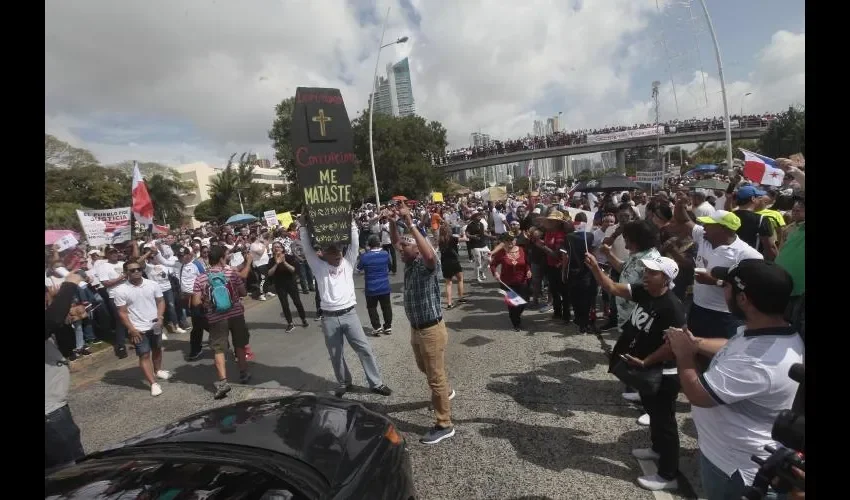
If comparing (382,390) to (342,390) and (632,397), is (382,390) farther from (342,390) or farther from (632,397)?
(632,397)

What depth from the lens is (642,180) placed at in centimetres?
1678

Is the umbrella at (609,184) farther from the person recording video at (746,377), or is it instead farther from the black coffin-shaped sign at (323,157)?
Answer: the person recording video at (746,377)

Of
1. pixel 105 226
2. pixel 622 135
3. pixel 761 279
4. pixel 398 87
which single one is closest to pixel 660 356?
pixel 761 279

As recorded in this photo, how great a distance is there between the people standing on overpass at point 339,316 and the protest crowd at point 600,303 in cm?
2

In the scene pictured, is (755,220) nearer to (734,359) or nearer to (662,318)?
(662,318)

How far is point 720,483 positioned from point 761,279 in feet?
3.06

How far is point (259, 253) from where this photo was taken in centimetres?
1123

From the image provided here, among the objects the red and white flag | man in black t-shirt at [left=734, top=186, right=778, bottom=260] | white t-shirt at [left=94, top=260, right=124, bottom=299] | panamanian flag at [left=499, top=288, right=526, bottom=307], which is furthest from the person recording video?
the red and white flag

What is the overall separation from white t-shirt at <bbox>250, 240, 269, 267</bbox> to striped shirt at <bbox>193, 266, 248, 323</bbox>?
5.74m

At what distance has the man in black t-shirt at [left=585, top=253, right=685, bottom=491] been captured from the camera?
9.36 feet
